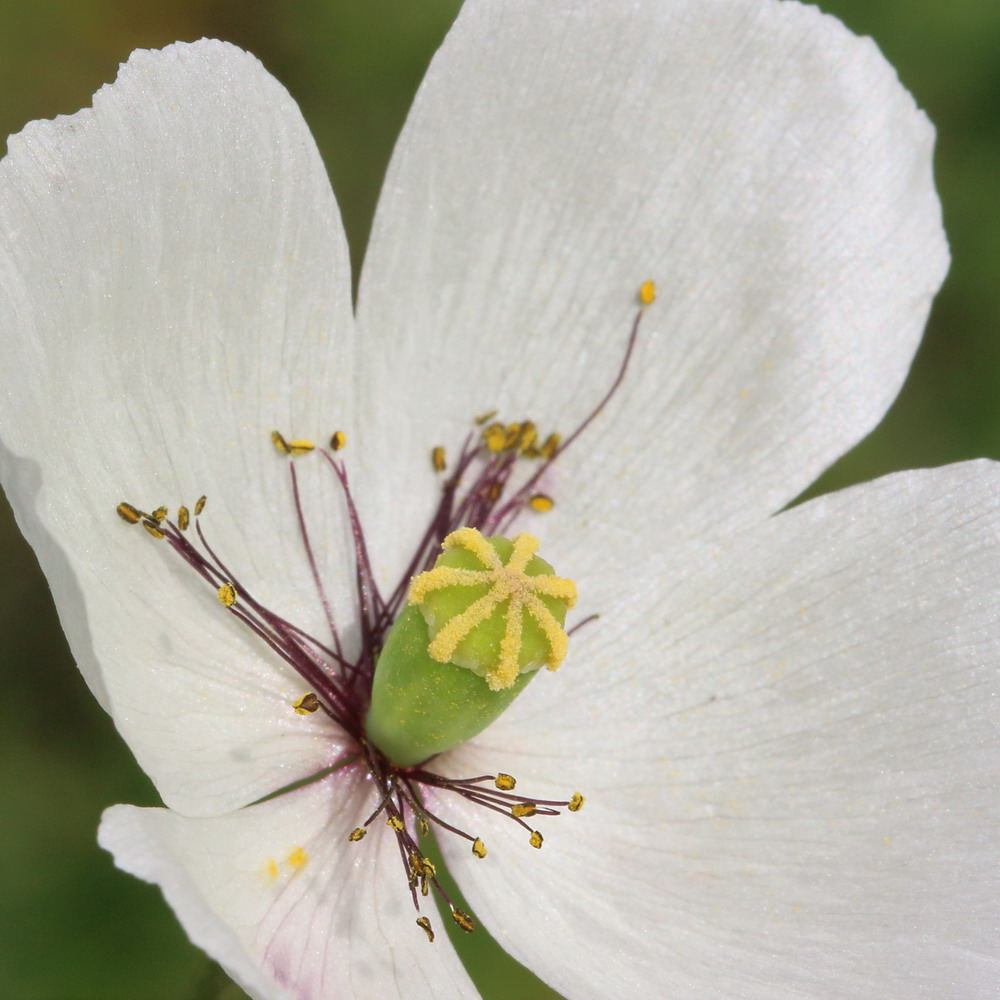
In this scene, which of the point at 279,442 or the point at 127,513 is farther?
the point at 279,442

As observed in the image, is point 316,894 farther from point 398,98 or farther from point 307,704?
point 398,98

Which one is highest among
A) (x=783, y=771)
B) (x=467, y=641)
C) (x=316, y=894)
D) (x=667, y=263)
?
(x=667, y=263)

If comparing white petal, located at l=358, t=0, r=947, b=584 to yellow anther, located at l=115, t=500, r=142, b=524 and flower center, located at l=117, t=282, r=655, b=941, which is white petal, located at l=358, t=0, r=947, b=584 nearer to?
flower center, located at l=117, t=282, r=655, b=941

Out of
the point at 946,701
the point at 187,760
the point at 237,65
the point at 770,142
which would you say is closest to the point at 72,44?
the point at 237,65

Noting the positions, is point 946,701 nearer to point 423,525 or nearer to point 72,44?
point 423,525

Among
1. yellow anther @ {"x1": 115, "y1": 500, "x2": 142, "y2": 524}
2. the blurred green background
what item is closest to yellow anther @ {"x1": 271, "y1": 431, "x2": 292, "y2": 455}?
yellow anther @ {"x1": 115, "y1": 500, "x2": 142, "y2": 524}

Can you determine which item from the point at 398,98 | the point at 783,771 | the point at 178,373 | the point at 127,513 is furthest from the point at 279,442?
the point at 398,98

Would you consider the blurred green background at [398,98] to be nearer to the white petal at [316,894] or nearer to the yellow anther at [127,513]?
the white petal at [316,894]
